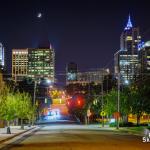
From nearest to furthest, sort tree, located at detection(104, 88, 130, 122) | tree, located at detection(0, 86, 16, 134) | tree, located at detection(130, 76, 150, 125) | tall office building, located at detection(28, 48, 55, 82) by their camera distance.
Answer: tree, located at detection(0, 86, 16, 134) → tree, located at detection(130, 76, 150, 125) → tree, located at detection(104, 88, 130, 122) → tall office building, located at detection(28, 48, 55, 82)

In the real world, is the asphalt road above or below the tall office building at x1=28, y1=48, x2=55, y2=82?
below

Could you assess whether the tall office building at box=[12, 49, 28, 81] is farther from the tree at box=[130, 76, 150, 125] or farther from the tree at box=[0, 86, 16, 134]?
the tree at box=[0, 86, 16, 134]

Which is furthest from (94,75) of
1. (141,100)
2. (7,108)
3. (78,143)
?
(78,143)

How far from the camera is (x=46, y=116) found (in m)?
183

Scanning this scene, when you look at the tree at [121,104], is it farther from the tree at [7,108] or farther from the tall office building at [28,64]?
the tree at [7,108]

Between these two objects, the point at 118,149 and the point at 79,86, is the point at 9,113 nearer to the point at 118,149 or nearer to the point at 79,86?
the point at 118,149

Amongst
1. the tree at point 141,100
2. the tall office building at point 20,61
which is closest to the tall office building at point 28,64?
the tall office building at point 20,61

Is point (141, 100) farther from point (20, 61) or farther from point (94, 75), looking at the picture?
point (20, 61)

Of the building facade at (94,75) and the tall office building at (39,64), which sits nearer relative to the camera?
the building facade at (94,75)

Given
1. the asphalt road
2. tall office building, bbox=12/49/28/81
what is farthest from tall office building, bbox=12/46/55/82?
the asphalt road

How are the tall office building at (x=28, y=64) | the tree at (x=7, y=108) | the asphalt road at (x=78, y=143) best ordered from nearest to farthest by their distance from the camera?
the asphalt road at (x=78, y=143) → the tree at (x=7, y=108) → the tall office building at (x=28, y=64)

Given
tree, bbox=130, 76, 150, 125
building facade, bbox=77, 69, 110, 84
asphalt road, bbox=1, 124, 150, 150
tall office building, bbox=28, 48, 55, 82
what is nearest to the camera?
asphalt road, bbox=1, 124, 150, 150

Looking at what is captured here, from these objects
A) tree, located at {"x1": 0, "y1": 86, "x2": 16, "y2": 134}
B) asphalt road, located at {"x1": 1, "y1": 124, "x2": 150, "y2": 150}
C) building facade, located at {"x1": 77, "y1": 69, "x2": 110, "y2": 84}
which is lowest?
asphalt road, located at {"x1": 1, "y1": 124, "x2": 150, "y2": 150}

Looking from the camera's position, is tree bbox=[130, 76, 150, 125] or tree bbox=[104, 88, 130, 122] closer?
tree bbox=[130, 76, 150, 125]
